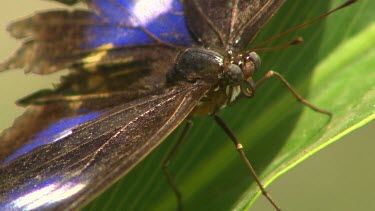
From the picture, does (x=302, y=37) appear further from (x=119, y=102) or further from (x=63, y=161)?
(x=63, y=161)

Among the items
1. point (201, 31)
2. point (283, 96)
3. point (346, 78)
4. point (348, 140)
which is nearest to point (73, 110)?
point (201, 31)

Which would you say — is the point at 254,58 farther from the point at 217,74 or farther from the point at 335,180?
the point at 335,180

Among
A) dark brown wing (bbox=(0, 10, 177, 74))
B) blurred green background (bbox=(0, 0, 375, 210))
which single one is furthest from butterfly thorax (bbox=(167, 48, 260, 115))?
blurred green background (bbox=(0, 0, 375, 210))

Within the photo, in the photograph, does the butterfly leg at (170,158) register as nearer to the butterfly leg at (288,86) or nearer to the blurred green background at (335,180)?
the butterfly leg at (288,86)

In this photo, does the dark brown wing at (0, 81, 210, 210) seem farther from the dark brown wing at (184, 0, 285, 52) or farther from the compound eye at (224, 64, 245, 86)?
the dark brown wing at (184, 0, 285, 52)

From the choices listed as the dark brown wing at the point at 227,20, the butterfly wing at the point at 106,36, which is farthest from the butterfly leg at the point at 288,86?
the butterfly wing at the point at 106,36

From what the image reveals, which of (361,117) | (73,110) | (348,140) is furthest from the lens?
(348,140)
